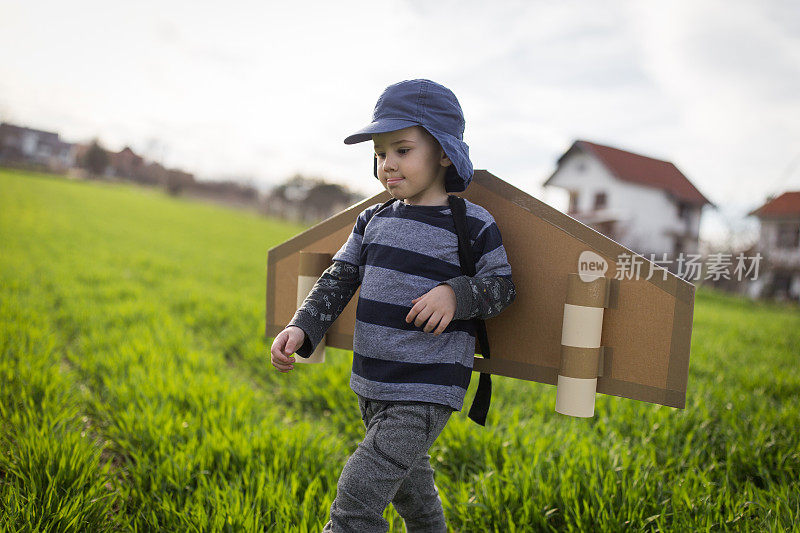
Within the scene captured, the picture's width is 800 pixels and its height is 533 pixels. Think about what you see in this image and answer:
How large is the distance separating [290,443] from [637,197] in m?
2.22

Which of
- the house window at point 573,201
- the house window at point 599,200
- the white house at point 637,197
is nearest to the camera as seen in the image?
the white house at point 637,197

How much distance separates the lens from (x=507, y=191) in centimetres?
172

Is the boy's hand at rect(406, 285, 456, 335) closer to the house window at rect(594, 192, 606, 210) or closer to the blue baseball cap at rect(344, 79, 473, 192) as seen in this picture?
the blue baseball cap at rect(344, 79, 473, 192)

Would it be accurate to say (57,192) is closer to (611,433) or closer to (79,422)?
(79,422)

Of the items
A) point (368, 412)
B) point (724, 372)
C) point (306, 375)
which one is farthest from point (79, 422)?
point (724, 372)

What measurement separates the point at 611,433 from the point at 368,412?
5.77 ft

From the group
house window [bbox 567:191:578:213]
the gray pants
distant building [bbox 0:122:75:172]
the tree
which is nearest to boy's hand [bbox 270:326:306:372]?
the gray pants

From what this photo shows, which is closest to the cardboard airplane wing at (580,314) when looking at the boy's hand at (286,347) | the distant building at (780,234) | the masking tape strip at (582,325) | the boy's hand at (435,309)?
the masking tape strip at (582,325)

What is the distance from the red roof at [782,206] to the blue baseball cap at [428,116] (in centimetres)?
111

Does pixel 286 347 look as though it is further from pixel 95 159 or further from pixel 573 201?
pixel 95 159

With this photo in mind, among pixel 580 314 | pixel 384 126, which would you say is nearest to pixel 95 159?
pixel 384 126

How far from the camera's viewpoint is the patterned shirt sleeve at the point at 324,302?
1645mm

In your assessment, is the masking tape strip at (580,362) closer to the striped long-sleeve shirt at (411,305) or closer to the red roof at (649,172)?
the striped long-sleeve shirt at (411,305)

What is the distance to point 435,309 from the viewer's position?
1431 millimetres
